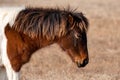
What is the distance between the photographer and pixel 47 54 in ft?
35.0

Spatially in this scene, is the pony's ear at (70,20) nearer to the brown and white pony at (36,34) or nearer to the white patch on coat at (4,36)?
the brown and white pony at (36,34)

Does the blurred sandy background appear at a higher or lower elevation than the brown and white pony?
lower

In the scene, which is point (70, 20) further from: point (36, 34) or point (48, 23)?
point (36, 34)

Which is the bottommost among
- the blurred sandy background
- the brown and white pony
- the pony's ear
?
the blurred sandy background

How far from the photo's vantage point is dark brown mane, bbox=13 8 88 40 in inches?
249

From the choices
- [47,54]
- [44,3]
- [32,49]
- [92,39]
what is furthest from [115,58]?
[44,3]

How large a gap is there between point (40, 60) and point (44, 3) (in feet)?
31.6

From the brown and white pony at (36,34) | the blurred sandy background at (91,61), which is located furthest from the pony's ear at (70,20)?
the blurred sandy background at (91,61)

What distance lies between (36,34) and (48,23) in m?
0.22

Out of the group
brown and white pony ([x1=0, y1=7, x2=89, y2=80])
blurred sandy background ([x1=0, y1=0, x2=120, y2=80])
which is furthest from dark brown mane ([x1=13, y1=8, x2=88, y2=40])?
blurred sandy background ([x1=0, y1=0, x2=120, y2=80])

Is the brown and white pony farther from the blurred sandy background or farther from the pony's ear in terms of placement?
the blurred sandy background

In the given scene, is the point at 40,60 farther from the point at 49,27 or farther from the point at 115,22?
the point at 115,22

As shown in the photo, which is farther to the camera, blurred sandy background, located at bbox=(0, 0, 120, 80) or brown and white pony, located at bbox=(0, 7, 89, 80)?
blurred sandy background, located at bbox=(0, 0, 120, 80)

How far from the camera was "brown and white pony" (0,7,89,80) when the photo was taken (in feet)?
20.7
